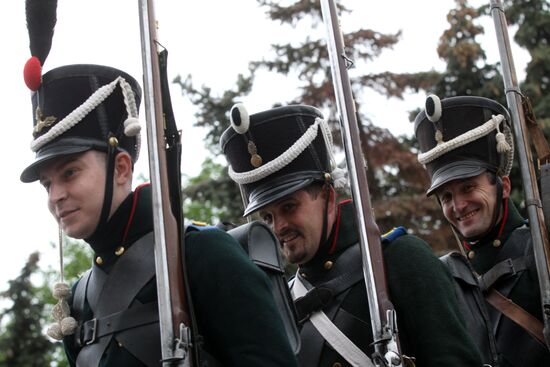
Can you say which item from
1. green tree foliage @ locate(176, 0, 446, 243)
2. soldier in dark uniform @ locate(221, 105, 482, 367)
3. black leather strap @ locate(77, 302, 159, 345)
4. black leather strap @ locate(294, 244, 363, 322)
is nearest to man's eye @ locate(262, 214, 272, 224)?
soldier in dark uniform @ locate(221, 105, 482, 367)

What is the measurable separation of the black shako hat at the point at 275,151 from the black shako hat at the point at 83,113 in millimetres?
721

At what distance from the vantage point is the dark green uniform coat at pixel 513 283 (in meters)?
4.39

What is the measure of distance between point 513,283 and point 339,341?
→ 137 centimetres

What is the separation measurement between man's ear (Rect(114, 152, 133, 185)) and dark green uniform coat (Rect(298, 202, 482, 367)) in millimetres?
1109

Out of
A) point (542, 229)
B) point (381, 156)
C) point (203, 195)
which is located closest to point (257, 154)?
point (542, 229)

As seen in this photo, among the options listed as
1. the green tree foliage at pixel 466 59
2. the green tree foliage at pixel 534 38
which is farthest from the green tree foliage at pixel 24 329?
the green tree foliage at pixel 534 38

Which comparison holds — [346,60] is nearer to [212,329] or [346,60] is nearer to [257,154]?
[257,154]

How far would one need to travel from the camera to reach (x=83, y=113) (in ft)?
10.9

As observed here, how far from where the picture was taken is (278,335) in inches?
111

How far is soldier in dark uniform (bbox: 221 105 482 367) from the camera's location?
11.6 feet

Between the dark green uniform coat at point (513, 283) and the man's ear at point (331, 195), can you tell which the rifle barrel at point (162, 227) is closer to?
the man's ear at point (331, 195)

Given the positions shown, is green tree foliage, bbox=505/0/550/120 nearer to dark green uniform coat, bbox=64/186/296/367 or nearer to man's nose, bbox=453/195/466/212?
man's nose, bbox=453/195/466/212

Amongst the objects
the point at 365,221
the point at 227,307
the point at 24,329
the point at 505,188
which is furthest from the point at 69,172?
the point at 24,329

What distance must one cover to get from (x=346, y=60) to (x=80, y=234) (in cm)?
156
